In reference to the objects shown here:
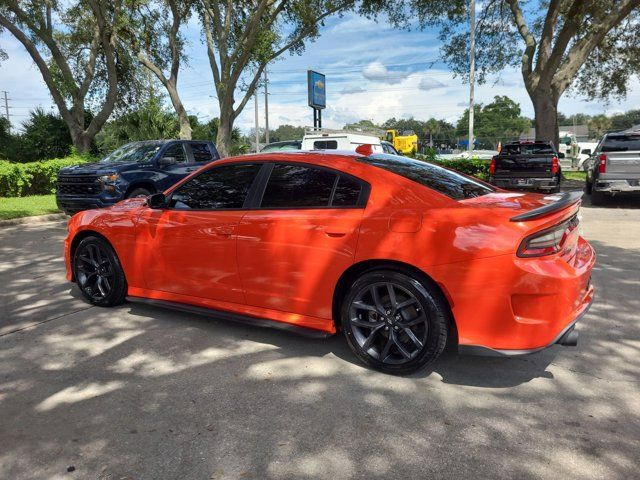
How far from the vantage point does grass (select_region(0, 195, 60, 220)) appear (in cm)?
1106

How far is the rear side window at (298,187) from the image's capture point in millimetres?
3596

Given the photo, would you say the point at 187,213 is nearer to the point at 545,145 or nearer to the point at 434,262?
the point at 434,262

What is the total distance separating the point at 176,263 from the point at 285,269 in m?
1.15

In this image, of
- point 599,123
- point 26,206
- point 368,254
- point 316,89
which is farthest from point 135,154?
point 599,123

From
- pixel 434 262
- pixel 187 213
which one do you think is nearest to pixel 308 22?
pixel 187 213

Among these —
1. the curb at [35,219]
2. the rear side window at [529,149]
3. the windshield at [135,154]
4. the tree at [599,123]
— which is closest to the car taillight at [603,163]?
the rear side window at [529,149]

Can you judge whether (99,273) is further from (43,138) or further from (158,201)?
(43,138)

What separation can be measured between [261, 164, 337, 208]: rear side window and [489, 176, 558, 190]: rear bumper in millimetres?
10898

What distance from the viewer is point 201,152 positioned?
11.2 metres

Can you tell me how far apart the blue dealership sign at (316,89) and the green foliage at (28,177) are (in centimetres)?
1032

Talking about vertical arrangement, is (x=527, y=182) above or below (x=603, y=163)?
below

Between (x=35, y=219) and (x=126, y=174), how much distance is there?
3.24 metres

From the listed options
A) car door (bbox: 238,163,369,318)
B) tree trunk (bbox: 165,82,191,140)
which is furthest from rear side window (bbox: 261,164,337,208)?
tree trunk (bbox: 165,82,191,140)

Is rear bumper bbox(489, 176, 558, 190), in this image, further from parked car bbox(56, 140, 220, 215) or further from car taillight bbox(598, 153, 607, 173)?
parked car bbox(56, 140, 220, 215)
